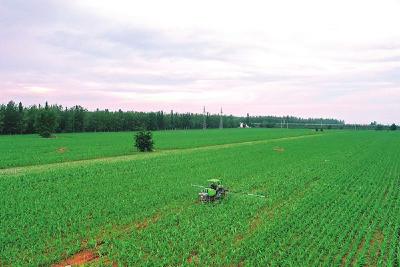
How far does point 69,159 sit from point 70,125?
6852cm

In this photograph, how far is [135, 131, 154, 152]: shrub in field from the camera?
128 ft

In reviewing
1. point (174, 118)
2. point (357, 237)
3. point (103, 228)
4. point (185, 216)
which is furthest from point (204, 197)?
point (174, 118)

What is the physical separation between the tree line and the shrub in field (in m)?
2.87

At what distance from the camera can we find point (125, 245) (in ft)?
34.2

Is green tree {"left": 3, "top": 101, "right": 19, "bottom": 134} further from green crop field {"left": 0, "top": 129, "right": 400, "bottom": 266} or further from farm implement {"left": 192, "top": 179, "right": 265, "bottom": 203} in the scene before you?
farm implement {"left": 192, "top": 179, "right": 265, "bottom": 203}

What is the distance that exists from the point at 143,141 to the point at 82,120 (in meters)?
66.7

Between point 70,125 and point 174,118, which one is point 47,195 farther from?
point 174,118

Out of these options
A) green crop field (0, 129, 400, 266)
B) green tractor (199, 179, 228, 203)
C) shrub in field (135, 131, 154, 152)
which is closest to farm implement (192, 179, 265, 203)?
green tractor (199, 179, 228, 203)

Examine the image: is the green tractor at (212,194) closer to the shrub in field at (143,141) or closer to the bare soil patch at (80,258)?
the bare soil patch at (80,258)

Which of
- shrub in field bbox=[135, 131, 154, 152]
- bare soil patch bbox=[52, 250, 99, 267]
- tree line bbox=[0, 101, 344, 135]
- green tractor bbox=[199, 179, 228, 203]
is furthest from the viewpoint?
tree line bbox=[0, 101, 344, 135]

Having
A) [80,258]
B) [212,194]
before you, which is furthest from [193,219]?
[80,258]

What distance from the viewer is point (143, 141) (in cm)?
3916

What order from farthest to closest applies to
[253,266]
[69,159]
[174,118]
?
[174,118]
[69,159]
[253,266]

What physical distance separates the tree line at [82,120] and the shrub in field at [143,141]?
287cm
